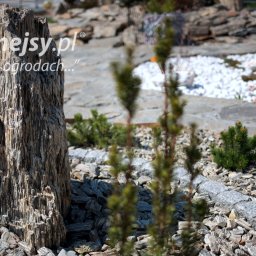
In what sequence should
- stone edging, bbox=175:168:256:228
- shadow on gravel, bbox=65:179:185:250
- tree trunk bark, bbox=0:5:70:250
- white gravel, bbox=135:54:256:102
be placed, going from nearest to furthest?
tree trunk bark, bbox=0:5:70:250 < shadow on gravel, bbox=65:179:185:250 < stone edging, bbox=175:168:256:228 < white gravel, bbox=135:54:256:102

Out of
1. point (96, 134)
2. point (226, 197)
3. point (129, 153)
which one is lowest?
point (226, 197)

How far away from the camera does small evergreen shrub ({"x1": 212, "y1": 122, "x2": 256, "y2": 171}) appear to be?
4254 mm

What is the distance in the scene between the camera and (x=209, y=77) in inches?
319

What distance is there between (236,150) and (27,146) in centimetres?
190

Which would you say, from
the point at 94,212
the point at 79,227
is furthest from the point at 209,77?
the point at 79,227

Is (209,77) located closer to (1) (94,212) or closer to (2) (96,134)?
(2) (96,134)

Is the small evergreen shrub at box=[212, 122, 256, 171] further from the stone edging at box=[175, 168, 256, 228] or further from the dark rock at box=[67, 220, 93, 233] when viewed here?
the dark rock at box=[67, 220, 93, 233]

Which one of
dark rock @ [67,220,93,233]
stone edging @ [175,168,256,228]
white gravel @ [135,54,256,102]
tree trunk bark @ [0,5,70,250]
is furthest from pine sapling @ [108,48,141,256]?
white gravel @ [135,54,256,102]

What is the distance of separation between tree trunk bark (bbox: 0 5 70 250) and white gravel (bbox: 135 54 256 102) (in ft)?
12.9

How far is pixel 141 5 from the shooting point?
1279 centimetres

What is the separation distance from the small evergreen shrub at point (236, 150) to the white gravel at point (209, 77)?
2678 mm

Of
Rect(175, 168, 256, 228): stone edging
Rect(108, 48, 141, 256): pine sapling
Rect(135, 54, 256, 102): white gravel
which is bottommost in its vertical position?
Rect(175, 168, 256, 228): stone edging

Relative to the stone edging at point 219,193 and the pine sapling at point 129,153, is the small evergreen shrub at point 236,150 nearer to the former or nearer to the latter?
the stone edging at point 219,193

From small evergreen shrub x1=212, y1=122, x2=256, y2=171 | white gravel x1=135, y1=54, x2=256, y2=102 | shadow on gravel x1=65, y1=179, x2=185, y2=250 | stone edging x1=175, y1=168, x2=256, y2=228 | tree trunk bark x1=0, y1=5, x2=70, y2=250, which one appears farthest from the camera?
white gravel x1=135, y1=54, x2=256, y2=102
